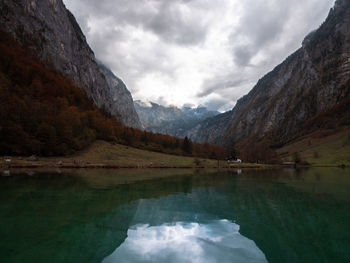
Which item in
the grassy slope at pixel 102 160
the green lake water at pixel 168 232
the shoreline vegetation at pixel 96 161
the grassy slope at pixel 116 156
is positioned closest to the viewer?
the green lake water at pixel 168 232

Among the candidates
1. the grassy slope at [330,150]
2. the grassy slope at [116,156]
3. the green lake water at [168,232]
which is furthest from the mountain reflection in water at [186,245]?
the grassy slope at [330,150]

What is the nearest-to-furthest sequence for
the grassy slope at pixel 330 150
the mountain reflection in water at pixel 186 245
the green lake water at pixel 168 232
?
the mountain reflection in water at pixel 186 245 < the green lake water at pixel 168 232 < the grassy slope at pixel 330 150

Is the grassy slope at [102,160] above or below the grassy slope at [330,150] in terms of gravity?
below

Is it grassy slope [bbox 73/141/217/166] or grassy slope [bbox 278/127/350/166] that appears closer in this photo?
grassy slope [bbox 73/141/217/166]

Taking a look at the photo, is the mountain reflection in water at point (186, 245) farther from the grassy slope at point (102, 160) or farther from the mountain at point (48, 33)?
the mountain at point (48, 33)

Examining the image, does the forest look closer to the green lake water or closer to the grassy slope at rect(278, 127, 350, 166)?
the green lake water

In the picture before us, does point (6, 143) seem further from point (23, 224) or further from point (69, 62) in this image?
point (69, 62)

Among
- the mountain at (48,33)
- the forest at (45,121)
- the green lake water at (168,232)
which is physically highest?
the mountain at (48,33)

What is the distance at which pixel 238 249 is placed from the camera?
918 centimetres

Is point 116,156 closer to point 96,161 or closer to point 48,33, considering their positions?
point 96,161

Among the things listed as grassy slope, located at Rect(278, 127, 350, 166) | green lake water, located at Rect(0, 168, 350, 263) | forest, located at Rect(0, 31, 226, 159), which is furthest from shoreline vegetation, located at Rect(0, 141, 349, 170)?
grassy slope, located at Rect(278, 127, 350, 166)

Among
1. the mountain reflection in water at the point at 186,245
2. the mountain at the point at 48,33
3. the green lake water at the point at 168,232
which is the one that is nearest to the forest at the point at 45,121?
the mountain at the point at 48,33

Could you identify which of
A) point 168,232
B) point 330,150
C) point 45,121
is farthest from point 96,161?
point 330,150

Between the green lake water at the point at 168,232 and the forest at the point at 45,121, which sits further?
the forest at the point at 45,121
